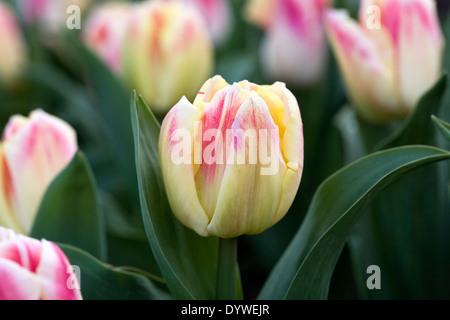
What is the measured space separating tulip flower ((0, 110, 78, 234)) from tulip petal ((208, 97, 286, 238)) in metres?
0.18

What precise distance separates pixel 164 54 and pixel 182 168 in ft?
1.22

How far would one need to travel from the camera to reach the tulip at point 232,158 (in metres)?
0.39

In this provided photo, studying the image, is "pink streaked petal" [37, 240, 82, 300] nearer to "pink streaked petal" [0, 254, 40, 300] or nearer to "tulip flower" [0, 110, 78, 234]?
"pink streaked petal" [0, 254, 40, 300]

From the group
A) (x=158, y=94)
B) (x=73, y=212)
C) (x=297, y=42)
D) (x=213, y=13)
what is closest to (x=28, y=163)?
(x=73, y=212)

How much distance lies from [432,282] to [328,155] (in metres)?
0.27

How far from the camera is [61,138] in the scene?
1.78 feet

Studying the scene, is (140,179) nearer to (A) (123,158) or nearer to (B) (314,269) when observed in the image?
(B) (314,269)

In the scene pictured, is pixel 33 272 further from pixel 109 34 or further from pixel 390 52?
pixel 109 34

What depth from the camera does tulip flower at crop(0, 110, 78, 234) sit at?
1.72 ft

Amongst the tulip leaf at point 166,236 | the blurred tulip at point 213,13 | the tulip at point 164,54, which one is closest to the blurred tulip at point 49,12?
the blurred tulip at point 213,13

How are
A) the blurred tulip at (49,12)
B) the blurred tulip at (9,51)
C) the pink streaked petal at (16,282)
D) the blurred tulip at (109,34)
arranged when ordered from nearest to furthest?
the pink streaked petal at (16,282), the blurred tulip at (109,34), the blurred tulip at (9,51), the blurred tulip at (49,12)

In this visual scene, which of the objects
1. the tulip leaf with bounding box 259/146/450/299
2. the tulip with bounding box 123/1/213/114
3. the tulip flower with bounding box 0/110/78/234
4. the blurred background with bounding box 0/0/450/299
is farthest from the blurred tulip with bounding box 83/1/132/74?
the tulip leaf with bounding box 259/146/450/299

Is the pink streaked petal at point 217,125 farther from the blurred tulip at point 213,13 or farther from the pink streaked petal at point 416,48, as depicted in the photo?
the blurred tulip at point 213,13

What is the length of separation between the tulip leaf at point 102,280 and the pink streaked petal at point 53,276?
0.07 meters
